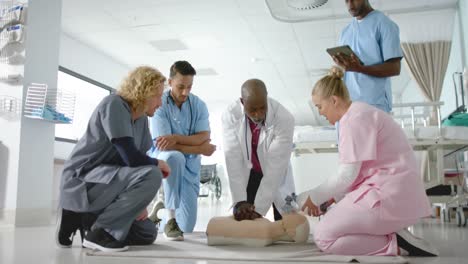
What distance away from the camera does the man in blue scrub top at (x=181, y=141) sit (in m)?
2.58

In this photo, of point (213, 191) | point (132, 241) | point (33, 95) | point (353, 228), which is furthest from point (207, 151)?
point (213, 191)

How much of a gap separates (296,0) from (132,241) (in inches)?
132

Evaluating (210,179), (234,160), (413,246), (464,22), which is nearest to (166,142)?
(234,160)

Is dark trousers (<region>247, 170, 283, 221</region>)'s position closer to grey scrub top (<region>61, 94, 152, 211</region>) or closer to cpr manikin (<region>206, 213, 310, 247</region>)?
cpr manikin (<region>206, 213, 310, 247</region>)

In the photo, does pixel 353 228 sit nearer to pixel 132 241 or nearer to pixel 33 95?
pixel 132 241

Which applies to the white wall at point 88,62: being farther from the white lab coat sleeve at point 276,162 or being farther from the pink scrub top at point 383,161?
the pink scrub top at point 383,161

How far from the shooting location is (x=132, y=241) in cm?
215

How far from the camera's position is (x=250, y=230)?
2.06 metres

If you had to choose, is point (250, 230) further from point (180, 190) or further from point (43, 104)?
point (43, 104)

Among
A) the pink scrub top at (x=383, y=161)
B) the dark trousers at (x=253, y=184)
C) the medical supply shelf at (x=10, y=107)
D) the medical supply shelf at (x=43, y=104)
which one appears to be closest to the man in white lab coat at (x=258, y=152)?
the dark trousers at (x=253, y=184)

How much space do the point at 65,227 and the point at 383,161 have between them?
1.52 m

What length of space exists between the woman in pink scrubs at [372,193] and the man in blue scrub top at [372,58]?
572 mm

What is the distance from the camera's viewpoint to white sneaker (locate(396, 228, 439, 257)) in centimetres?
175

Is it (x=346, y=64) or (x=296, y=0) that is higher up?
(x=296, y=0)
